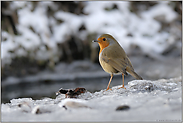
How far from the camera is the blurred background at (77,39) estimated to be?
212 inches

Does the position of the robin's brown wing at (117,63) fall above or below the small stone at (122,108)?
above

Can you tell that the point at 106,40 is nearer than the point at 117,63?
No

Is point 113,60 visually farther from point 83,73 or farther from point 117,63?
point 83,73

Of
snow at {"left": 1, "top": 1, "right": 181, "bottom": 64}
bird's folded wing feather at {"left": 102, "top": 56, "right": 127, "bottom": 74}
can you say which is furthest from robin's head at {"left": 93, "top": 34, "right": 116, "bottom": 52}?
snow at {"left": 1, "top": 1, "right": 181, "bottom": 64}

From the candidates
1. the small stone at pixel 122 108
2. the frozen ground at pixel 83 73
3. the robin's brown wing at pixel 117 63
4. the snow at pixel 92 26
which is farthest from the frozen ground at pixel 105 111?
the snow at pixel 92 26

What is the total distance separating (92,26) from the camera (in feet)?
19.2

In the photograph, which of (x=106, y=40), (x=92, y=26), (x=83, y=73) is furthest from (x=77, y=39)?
(x=106, y=40)

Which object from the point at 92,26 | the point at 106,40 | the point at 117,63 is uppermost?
the point at 92,26

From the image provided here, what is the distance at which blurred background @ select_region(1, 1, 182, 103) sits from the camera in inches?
212

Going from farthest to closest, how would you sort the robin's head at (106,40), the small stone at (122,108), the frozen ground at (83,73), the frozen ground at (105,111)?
1. the frozen ground at (83,73)
2. the robin's head at (106,40)
3. the small stone at (122,108)
4. the frozen ground at (105,111)

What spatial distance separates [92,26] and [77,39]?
64cm

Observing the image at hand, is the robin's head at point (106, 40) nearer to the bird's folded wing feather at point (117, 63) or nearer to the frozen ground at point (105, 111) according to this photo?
the bird's folded wing feather at point (117, 63)

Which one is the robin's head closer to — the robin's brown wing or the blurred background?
the robin's brown wing

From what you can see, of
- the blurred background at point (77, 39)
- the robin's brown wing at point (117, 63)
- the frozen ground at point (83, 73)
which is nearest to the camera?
the robin's brown wing at point (117, 63)
